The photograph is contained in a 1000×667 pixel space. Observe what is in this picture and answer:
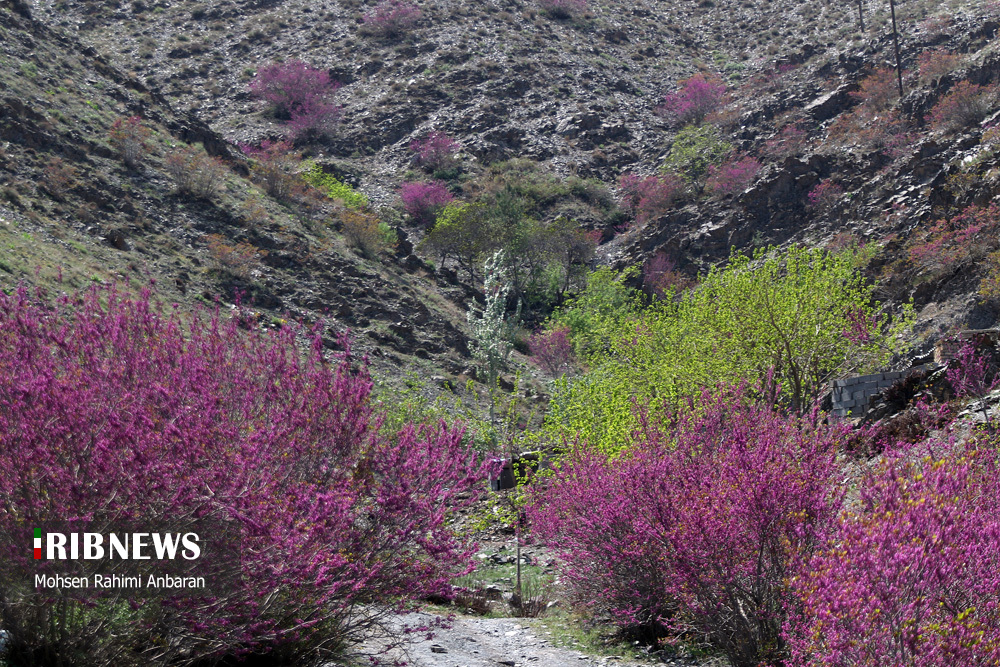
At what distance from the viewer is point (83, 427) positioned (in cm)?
521

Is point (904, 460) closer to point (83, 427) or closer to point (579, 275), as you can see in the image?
point (83, 427)

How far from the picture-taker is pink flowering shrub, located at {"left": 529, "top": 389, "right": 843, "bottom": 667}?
698 cm

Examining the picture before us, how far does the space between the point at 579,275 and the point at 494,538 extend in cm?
3494

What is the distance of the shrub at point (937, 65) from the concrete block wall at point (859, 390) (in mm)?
38036

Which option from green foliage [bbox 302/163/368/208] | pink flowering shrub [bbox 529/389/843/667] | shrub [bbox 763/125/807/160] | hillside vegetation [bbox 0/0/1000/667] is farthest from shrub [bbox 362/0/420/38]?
pink flowering shrub [bbox 529/389/843/667]

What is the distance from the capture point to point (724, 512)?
7.20m

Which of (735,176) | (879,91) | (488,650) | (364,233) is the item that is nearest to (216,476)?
(488,650)

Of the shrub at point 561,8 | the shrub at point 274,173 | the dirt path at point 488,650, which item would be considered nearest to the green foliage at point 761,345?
the dirt path at point 488,650

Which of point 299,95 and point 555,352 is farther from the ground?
point 299,95

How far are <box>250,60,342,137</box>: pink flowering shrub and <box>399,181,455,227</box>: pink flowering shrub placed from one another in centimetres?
1214

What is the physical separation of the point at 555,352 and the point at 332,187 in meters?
21.6

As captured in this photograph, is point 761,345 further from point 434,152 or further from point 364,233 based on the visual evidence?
point 434,152

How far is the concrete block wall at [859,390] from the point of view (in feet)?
63.8

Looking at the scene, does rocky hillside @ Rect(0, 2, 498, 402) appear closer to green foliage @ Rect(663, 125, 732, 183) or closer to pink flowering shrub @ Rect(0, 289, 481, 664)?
green foliage @ Rect(663, 125, 732, 183)
